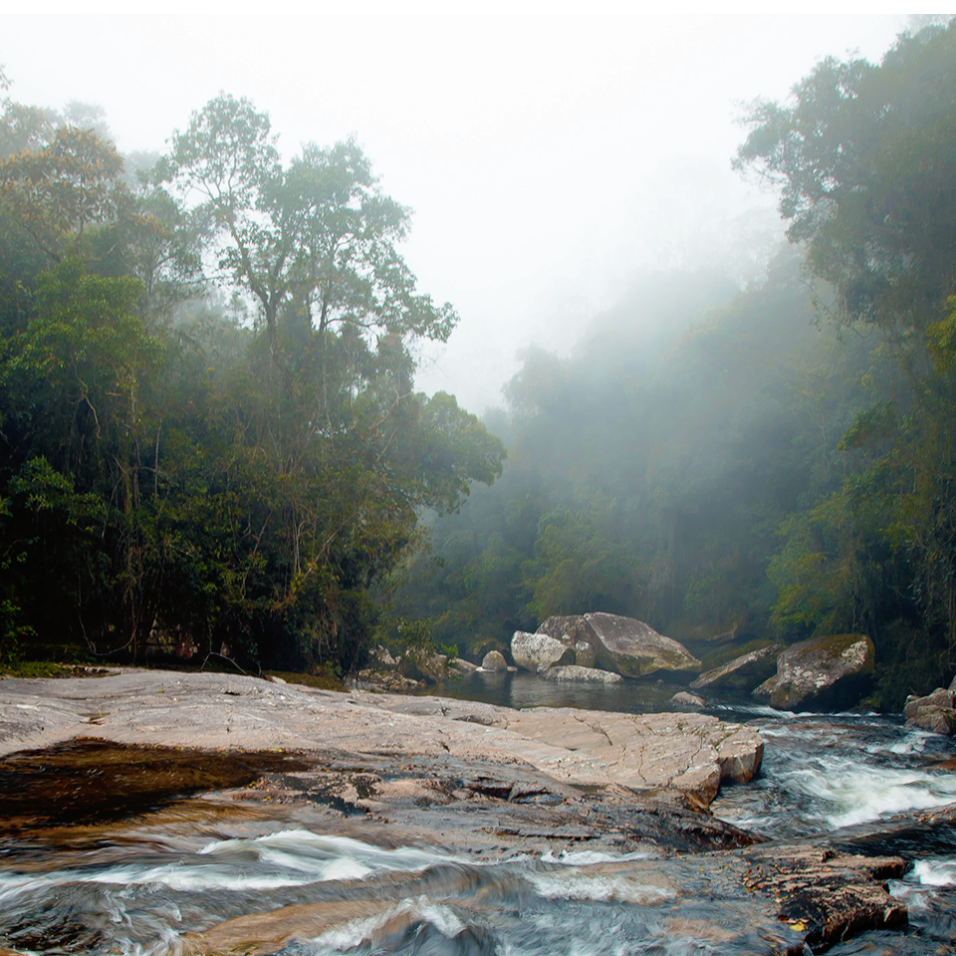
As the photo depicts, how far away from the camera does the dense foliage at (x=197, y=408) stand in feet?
36.2

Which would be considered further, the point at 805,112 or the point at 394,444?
the point at 394,444

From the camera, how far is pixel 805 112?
678 inches

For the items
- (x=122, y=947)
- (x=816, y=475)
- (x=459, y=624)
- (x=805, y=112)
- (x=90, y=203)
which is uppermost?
(x=805, y=112)

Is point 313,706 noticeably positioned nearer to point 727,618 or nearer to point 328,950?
point 328,950

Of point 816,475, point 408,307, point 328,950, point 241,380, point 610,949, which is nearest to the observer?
point 328,950

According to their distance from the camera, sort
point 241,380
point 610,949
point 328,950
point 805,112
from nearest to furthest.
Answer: point 328,950 < point 610,949 < point 241,380 < point 805,112

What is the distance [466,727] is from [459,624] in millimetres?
26539

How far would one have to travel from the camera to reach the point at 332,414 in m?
17.3

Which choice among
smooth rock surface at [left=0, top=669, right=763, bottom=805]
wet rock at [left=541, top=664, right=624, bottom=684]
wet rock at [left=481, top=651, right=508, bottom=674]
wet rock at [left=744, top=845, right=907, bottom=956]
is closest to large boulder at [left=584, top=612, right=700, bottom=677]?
wet rock at [left=541, top=664, right=624, bottom=684]

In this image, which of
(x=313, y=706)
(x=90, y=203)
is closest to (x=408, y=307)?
(x=90, y=203)

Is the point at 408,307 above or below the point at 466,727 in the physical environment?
above

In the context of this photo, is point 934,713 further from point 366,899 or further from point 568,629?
point 568,629

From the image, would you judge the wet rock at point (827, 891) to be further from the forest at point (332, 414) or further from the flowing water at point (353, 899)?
the forest at point (332, 414)

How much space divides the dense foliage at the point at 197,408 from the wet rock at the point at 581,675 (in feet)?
30.0
